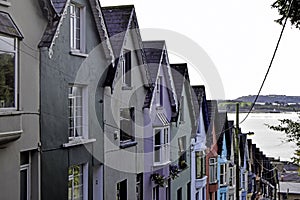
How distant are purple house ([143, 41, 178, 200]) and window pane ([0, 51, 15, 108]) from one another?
10.8 metres

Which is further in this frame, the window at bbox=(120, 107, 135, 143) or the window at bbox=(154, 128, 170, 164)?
the window at bbox=(154, 128, 170, 164)

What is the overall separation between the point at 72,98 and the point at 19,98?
346 centimetres

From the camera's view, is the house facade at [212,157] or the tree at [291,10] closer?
the tree at [291,10]

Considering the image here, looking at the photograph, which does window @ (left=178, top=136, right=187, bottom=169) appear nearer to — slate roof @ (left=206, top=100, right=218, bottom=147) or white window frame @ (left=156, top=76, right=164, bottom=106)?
white window frame @ (left=156, top=76, right=164, bottom=106)

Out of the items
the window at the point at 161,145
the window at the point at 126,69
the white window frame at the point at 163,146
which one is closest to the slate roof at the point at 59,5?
the window at the point at 126,69

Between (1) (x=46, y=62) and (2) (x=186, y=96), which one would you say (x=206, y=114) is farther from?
(1) (x=46, y=62)

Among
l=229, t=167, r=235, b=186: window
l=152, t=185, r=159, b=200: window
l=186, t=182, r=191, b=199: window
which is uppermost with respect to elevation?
l=152, t=185, r=159, b=200: window

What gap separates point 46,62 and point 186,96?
16348mm

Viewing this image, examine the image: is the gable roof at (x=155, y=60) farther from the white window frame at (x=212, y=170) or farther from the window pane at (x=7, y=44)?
the window pane at (x=7, y=44)

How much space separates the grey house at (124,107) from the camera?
17.6 metres

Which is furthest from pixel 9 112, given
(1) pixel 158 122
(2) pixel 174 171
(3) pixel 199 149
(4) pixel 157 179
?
(3) pixel 199 149

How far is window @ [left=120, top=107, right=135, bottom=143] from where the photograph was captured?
19.4 m

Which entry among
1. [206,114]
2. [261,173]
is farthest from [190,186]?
[261,173]

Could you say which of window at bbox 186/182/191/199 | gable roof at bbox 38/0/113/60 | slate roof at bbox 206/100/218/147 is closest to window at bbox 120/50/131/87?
gable roof at bbox 38/0/113/60
